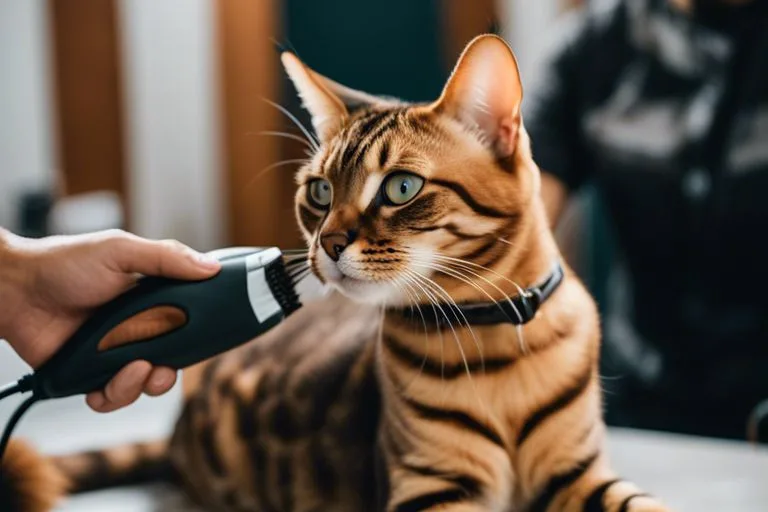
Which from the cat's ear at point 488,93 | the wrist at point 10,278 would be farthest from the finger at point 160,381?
the cat's ear at point 488,93

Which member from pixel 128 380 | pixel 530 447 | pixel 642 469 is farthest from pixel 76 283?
pixel 642 469

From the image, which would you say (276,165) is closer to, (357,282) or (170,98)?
(357,282)

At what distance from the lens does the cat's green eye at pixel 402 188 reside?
1.58 ft

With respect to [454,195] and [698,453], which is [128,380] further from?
[698,453]

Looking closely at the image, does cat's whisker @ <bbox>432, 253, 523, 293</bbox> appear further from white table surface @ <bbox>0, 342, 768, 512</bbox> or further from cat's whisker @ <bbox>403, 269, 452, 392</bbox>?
white table surface @ <bbox>0, 342, 768, 512</bbox>

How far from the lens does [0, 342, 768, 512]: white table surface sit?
2.00 ft

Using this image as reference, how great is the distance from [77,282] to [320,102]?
0.19 meters

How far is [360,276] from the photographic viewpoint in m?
Result: 0.48

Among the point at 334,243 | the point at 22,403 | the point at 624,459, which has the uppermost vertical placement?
the point at 334,243

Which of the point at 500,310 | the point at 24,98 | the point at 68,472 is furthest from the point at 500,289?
the point at 24,98

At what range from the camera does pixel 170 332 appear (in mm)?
476

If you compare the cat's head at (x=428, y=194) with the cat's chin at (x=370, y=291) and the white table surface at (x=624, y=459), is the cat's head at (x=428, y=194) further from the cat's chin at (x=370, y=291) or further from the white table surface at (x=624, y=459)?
the white table surface at (x=624, y=459)

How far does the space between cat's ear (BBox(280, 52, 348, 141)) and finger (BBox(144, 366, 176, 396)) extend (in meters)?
0.17

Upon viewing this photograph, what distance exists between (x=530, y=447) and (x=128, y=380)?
0.25 meters
